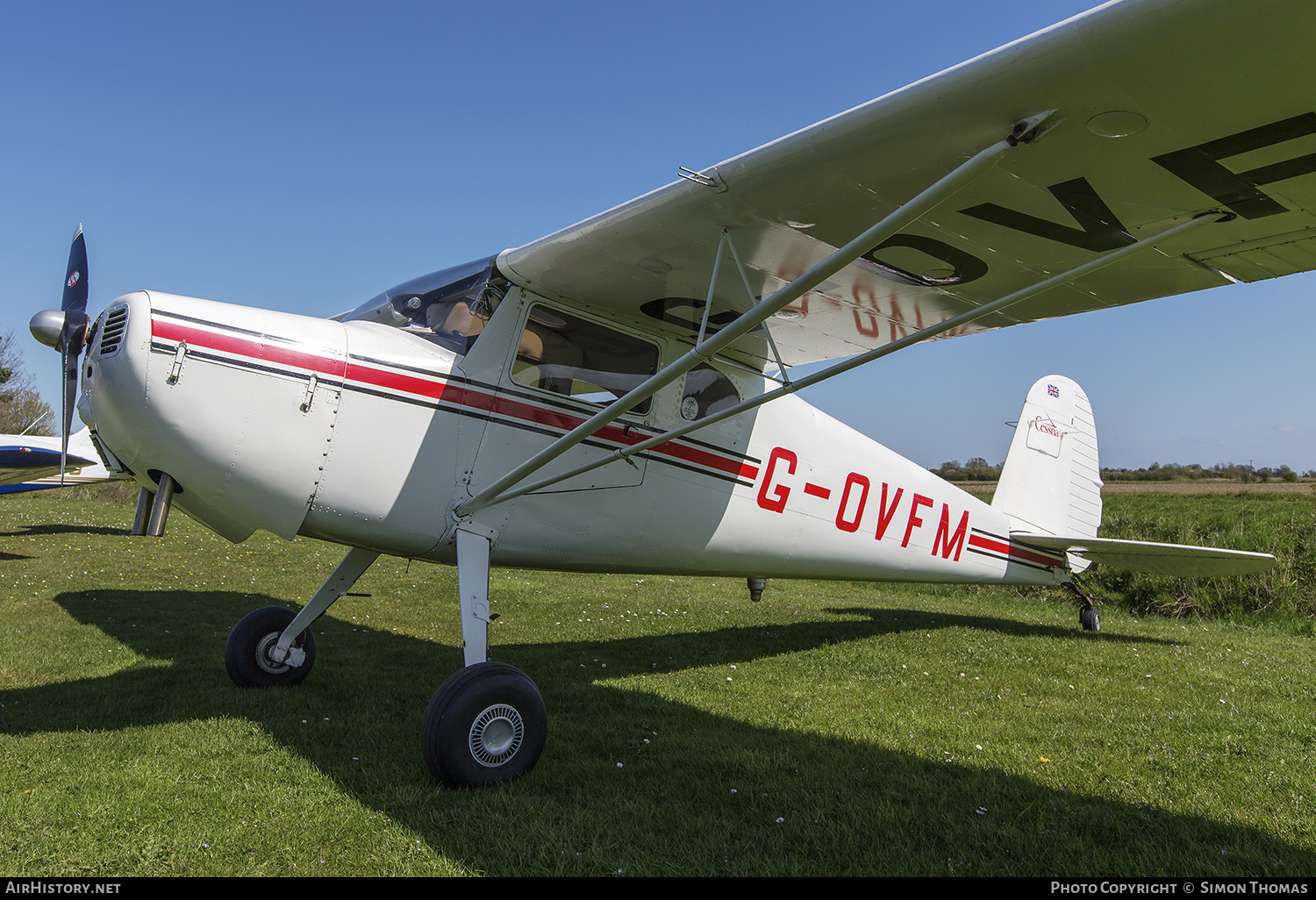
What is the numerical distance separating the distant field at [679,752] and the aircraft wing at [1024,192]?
2.43m

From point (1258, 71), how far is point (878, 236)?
127 centimetres

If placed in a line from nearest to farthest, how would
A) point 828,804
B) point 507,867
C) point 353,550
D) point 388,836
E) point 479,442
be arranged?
point 507,867, point 388,836, point 828,804, point 479,442, point 353,550

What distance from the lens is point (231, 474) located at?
3.71m

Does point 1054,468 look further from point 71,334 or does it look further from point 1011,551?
point 71,334

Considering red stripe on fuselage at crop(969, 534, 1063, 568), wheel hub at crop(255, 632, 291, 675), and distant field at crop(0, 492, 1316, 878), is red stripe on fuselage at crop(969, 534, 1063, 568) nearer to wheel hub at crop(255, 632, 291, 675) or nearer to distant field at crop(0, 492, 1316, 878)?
distant field at crop(0, 492, 1316, 878)

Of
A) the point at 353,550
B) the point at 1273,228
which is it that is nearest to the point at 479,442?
the point at 353,550

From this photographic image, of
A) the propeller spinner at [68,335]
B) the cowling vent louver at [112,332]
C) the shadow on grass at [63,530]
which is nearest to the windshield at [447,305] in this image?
the cowling vent louver at [112,332]

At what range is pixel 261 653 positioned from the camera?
5223 millimetres

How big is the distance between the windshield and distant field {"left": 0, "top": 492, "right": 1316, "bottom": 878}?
7.62ft

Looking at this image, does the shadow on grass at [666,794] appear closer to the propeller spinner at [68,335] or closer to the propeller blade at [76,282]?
the propeller spinner at [68,335]

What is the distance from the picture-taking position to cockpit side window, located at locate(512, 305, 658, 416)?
4.50 meters

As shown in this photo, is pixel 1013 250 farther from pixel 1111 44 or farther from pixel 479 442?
pixel 479 442

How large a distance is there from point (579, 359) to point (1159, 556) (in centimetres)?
625

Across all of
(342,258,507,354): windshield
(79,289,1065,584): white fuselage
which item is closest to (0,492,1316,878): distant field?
(79,289,1065,584): white fuselage
